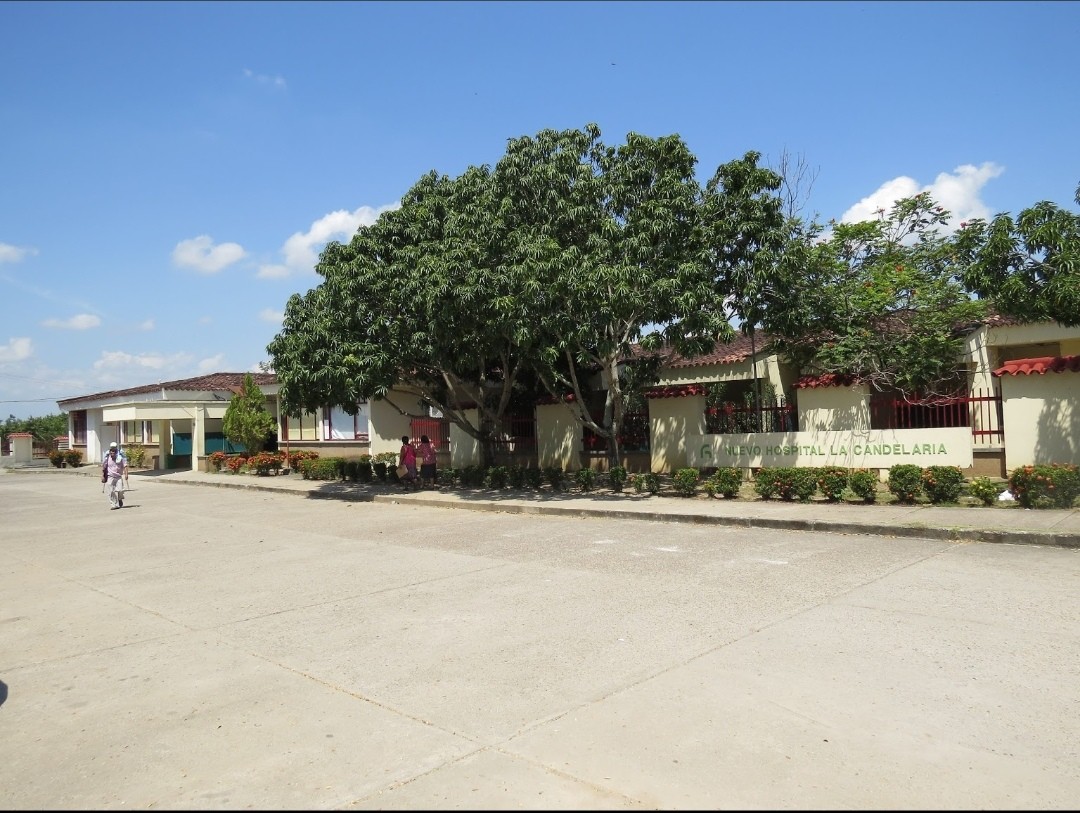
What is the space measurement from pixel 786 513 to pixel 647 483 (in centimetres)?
414

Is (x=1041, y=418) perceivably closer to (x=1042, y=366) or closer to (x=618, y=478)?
(x=1042, y=366)

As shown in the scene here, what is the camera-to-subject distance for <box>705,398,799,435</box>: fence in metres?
17.5

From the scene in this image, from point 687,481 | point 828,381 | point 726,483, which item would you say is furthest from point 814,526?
point 828,381

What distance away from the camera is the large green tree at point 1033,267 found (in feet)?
36.7

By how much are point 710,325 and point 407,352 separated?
23.3 feet

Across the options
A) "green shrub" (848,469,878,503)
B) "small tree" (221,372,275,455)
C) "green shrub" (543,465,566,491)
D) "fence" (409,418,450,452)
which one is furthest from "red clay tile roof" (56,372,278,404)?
"green shrub" (848,469,878,503)

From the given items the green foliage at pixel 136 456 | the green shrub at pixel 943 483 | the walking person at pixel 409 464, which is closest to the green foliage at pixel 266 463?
the walking person at pixel 409 464

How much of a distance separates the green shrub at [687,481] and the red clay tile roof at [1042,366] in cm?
562

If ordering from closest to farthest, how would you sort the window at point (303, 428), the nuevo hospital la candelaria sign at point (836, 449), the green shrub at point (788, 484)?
the green shrub at point (788, 484)
the nuevo hospital la candelaria sign at point (836, 449)
the window at point (303, 428)

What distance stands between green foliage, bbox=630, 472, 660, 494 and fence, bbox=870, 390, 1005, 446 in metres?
4.61

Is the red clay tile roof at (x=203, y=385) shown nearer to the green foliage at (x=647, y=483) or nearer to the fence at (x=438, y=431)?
the fence at (x=438, y=431)

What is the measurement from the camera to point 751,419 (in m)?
18.0

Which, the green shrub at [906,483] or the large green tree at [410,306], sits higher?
the large green tree at [410,306]

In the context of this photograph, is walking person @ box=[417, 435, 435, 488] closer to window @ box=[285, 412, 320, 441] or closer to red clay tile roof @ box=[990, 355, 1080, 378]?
window @ box=[285, 412, 320, 441]
